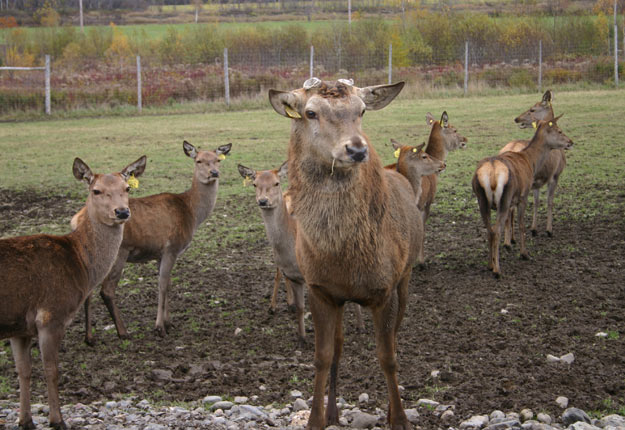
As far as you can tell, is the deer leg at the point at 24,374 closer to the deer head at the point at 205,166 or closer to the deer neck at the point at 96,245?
the deer neck at the point at 96,245

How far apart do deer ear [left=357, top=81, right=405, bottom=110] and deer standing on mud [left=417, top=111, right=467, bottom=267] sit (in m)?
3.40

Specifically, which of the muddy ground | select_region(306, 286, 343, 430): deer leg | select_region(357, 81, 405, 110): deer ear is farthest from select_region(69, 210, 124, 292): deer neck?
select_region(357, 81, 405, 110): deer ear

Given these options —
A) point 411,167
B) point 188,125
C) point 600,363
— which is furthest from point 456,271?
point 188,125

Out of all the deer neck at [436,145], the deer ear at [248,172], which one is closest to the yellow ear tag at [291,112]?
the deer ear at [248,172]

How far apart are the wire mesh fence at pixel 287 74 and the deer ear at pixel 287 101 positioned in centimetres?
2272

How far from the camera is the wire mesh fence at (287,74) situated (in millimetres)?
A: 27969

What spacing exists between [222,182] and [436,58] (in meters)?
22.7

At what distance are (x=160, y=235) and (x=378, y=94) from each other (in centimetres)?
345

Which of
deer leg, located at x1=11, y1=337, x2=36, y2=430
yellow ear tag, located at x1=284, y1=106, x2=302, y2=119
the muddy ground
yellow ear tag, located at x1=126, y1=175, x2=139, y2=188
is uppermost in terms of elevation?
yellow ear tag, located at x1=284, y1=106, x2=302, y2=119

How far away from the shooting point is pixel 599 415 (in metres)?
5.01

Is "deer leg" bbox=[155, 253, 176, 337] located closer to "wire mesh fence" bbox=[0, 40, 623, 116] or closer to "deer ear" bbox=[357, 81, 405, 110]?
"deer ear" bbox=[357, 81, 405, 110]

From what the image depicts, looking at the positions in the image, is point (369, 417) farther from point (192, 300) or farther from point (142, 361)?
point (192, 300)

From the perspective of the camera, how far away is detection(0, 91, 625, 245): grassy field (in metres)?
12.7

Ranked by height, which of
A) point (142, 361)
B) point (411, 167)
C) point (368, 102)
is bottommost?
point (142, 361)
